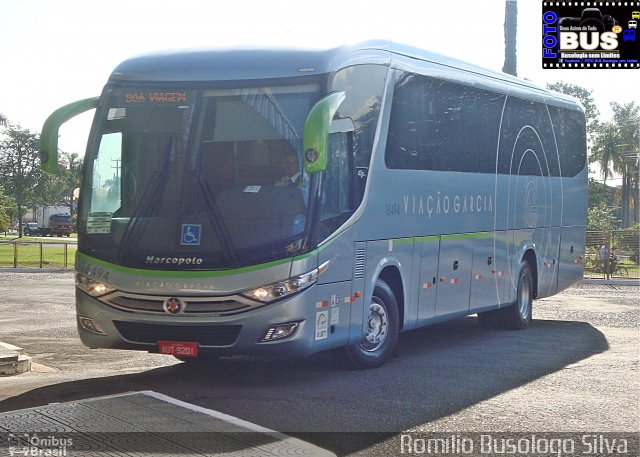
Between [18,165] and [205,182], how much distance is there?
9463 cm

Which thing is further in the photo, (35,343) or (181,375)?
(35,343)

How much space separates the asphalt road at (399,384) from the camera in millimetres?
8930

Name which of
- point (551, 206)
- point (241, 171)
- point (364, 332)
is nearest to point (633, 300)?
point (551, 206)

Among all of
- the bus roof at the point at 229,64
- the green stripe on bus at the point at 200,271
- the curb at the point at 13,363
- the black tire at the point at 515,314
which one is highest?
the bus roof at the point at 229,64

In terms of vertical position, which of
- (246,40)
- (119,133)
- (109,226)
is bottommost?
(109,226)

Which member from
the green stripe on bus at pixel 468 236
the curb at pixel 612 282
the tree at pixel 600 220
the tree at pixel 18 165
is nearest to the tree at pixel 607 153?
the tree at pixel 600 220

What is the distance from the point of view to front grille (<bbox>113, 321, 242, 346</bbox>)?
34.3 feet

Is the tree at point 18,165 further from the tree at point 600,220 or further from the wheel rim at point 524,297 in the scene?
the wheel rim at point 524,297

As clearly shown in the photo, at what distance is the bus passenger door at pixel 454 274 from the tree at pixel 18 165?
293 feet

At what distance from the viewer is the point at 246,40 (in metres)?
11.5

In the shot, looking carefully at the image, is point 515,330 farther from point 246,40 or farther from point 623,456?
point 623,456

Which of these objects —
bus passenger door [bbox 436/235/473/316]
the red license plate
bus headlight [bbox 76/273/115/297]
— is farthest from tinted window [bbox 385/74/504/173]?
bus headlight [bbox 76/273/115/297]

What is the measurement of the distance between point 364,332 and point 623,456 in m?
4.43

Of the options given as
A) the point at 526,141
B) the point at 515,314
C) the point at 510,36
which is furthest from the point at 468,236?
the point at 510,36
